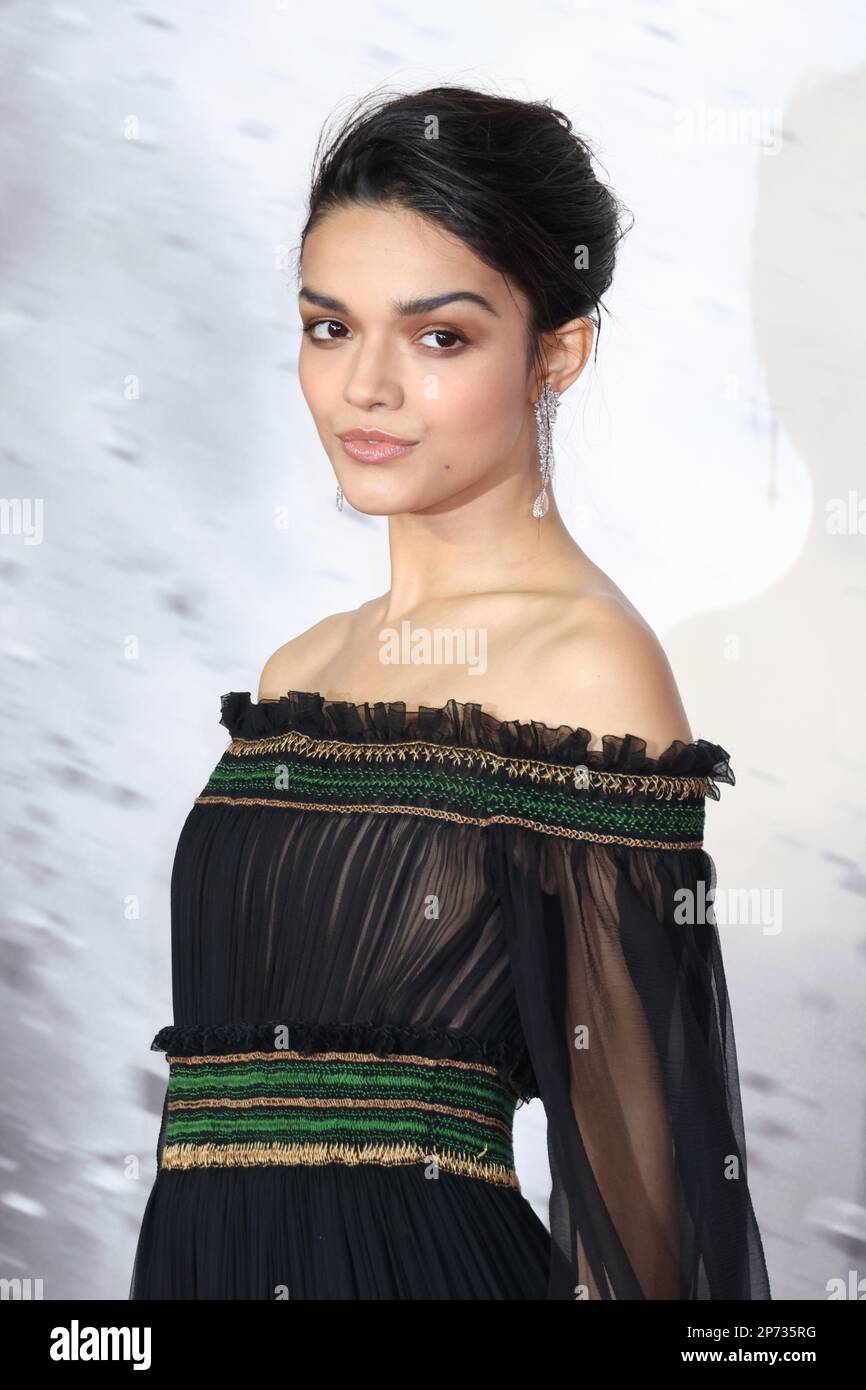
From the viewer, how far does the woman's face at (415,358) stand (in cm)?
176

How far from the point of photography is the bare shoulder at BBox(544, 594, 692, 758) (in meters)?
1.67

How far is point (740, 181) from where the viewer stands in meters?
2.92

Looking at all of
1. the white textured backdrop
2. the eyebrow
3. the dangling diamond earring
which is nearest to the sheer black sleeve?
the dangling diamond earring

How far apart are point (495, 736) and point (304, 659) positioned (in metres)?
0.46

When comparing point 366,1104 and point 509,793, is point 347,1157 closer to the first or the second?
point 366,1104

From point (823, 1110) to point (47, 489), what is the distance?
1.57 meters

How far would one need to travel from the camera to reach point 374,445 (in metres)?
1.80

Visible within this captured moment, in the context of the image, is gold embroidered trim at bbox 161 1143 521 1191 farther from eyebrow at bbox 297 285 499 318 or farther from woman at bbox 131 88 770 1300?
eyebrow at bbox 297 285 499 318

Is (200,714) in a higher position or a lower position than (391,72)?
lower

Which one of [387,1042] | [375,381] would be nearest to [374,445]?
[375,381]

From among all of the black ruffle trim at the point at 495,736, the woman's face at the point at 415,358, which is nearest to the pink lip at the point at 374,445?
the woman's face at the point at 415,358
